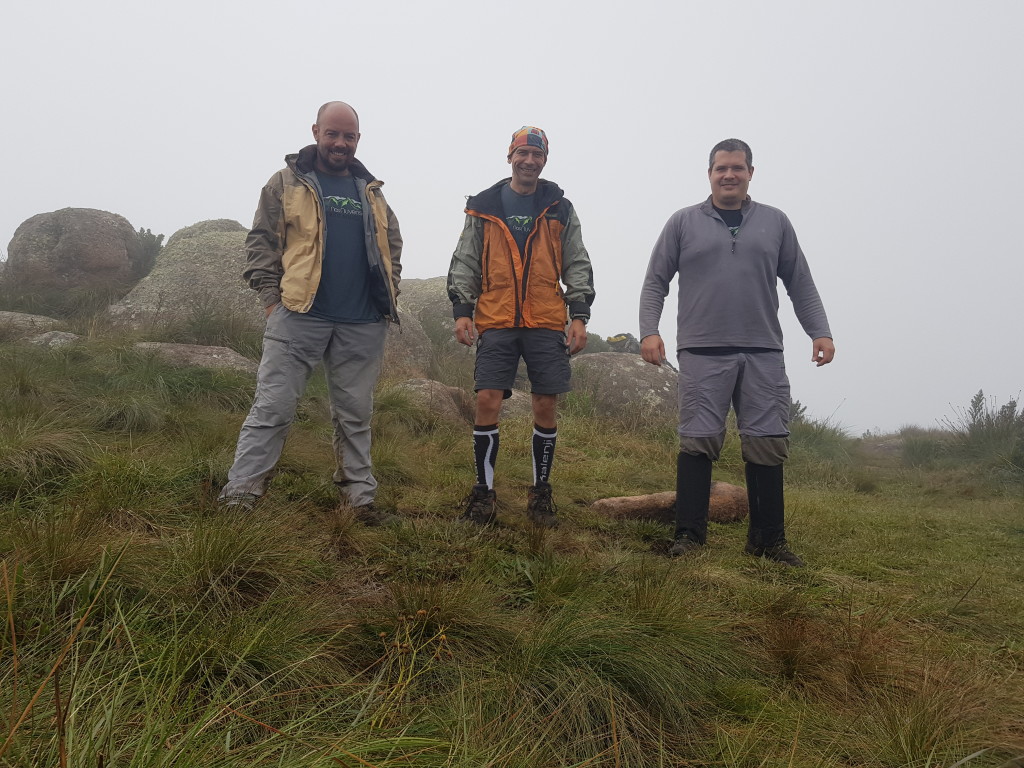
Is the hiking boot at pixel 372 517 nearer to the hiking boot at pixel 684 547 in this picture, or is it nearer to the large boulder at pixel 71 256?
the hiking boot at pixel 684 547

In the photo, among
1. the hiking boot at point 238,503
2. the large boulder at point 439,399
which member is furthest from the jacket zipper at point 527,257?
the large boulder at point 439,399

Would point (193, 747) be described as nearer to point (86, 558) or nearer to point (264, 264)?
point (86, 558)

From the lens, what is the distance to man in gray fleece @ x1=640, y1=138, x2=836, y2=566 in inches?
151

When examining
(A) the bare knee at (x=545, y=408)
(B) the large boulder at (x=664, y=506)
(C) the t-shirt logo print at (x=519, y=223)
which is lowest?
(B) the large boulder at (x=664, y=506)

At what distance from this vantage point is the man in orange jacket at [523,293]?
13.5ft

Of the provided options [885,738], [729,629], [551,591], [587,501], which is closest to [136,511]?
[551,591]

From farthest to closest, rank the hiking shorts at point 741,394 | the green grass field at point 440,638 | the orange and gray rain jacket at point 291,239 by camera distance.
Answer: the hiking shorts at point 741,394 → the orange and gray rain jacket at point 291,239 → the green grass field at point 440,638

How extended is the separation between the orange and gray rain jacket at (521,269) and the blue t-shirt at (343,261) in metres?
0.58

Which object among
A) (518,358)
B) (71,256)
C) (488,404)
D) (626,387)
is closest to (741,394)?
(518,358)

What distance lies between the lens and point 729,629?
2359mm

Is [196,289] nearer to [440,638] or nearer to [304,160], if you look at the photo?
[304,160]

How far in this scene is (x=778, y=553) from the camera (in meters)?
3.67

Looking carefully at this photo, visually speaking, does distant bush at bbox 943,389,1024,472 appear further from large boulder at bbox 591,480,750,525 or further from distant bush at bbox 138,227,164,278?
distant bush at bbox 138,227,164,278

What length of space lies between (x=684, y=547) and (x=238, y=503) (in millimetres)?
2259
